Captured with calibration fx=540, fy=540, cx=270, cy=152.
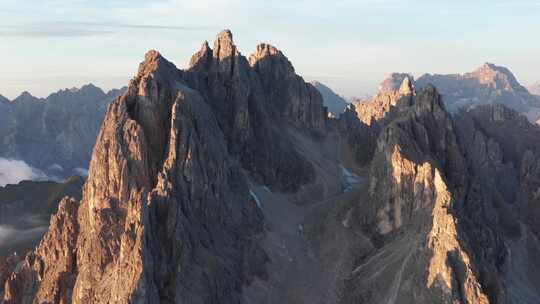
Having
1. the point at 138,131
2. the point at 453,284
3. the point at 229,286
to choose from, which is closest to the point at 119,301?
the point at 229,286

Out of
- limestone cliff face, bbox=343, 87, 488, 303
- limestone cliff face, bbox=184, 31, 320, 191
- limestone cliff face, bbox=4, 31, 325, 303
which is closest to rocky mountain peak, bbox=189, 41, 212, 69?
limestone cliff face, bbox=184, 31, 320, 191

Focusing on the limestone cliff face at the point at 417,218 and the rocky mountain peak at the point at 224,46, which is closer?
the limestone cliff face at the point at 417,218

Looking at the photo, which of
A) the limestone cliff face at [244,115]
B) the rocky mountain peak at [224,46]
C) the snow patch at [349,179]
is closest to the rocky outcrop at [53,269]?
the limestone cliff face at [244,115]

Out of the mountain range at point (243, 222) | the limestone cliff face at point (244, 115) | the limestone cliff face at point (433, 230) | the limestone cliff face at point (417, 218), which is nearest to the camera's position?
the limestone cliff face at point (417, 218)

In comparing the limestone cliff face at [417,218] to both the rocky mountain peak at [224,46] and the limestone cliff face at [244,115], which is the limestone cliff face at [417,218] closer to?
the limestone cliff face at [244,115]

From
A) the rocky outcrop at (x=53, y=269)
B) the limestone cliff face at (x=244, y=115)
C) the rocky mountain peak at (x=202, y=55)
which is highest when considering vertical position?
the rocky mountain peak at (x=202, y=55)

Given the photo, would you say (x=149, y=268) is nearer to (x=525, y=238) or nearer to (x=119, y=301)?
(x=119, y=301)

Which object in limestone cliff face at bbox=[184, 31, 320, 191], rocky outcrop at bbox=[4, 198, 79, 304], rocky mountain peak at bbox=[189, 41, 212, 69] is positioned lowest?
rocky outcrop at bbox=[4, 198, 79, 304]

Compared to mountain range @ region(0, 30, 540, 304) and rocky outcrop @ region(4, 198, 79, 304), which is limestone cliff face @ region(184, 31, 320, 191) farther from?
rocky outcrop @ region(4, 198, 79, 304)
